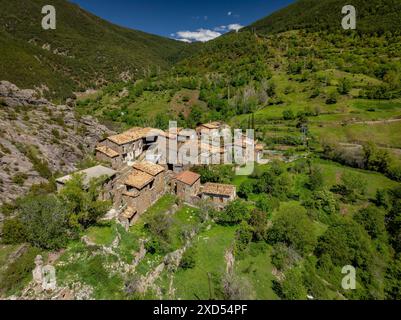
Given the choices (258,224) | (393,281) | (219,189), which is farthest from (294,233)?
(393,281)

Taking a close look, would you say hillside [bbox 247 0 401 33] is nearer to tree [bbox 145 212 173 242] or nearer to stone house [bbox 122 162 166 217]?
stone house [bbox 122 162 166 217]

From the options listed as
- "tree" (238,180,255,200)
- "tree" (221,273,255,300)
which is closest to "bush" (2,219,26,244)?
"tree" (221,273,255,300)

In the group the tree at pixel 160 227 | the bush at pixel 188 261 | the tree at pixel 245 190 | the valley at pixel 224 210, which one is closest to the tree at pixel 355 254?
the valley at pixel 224 210

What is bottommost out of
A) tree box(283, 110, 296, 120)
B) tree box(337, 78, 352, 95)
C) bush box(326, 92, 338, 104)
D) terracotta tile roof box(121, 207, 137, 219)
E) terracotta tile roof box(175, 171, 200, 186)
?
terracotta tile roof box(121, 207, 137, 219)

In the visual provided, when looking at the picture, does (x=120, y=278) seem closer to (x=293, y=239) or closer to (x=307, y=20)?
(x=293, y=239)

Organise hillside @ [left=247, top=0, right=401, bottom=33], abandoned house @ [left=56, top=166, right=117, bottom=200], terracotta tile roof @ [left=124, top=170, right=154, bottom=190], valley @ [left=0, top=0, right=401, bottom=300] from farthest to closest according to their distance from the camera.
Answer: hillside @ [left=247, top=0, right=401, bottom=33] → terracotta tile roof @ [left=124, top=170, right=154, bottom=190] → abandoned house @ [left=56, top=166, right=117, bottom=200] → valley @ [left=0, top=0, right=401, bottom=300]
